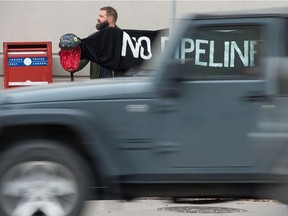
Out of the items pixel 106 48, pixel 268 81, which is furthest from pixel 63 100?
pixel 106 48

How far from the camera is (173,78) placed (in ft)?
18.6

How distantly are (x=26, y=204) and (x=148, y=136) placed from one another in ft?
3.58

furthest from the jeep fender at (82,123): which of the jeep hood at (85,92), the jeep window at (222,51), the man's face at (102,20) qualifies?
the man's face at (102,20)

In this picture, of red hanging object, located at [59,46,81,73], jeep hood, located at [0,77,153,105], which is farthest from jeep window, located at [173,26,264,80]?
red hanging object, located at [59,46,81,73]

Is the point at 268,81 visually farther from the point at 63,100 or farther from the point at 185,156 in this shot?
the point at 63,100

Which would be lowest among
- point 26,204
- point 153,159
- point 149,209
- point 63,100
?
point 149,209

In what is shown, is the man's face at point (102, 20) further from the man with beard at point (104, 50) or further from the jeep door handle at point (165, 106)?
the jeep door handle at point (165, 106)

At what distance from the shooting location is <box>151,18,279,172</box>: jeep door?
5.66 meters

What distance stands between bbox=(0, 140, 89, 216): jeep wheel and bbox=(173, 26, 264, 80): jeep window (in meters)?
1.21

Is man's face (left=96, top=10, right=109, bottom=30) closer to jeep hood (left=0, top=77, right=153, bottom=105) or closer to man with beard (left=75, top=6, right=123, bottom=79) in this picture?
man with beard (left=75, top=6, right=123, bottom=79)

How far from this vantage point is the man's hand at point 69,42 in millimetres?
11247

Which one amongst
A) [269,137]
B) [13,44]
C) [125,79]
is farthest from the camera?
[13,44]

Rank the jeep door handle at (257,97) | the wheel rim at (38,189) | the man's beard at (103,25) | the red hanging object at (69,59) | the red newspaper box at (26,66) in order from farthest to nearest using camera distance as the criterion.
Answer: the red newspaper box at (26,66), the red hanging object at (69,59), the man's beard at (103,25), the wheel rim at (38,189), the jeep door handle at (257,97)

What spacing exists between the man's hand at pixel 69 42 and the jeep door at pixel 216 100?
564cm
